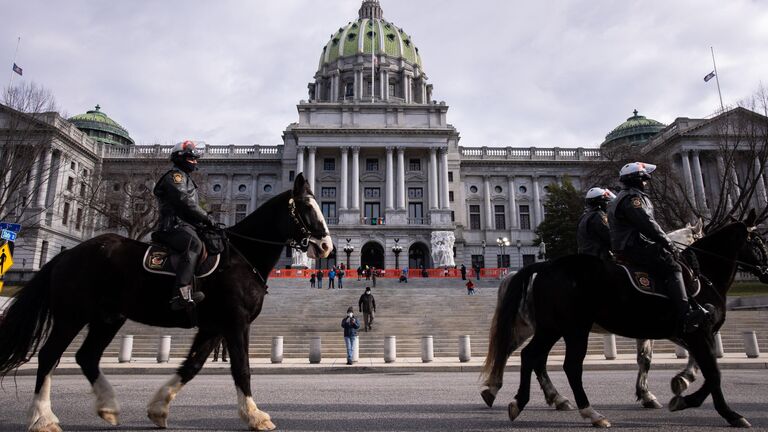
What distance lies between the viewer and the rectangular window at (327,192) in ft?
206

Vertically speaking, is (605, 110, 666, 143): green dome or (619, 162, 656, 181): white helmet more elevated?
(605, 110, 666, 143): green dome

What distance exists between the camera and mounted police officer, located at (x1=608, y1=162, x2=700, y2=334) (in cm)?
584

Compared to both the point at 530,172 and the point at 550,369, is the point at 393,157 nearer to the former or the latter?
the point at 530,172

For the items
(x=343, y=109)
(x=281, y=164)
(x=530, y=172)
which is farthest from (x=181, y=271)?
(x=530, y=172)

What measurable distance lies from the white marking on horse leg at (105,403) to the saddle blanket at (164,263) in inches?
54.5

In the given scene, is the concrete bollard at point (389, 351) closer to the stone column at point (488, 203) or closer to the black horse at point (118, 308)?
the black horse at point (118, 308)

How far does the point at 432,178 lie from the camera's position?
61.4 m

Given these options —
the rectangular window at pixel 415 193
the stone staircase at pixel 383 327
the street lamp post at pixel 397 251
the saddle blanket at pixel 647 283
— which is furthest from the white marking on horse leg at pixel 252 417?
the rectangular window at pixel 415 193

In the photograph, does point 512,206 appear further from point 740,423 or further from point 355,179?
point 740,423

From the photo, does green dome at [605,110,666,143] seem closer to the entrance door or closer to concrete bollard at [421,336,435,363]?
the entrance door

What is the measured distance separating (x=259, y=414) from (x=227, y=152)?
223 feet

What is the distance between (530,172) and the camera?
7112 centimetres

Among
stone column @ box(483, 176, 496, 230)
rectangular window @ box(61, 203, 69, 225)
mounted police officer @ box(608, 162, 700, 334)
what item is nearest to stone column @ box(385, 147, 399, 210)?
stone column @ box(483, 176, 496, 230)

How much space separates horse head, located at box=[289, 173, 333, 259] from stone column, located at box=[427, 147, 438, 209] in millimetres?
54038
